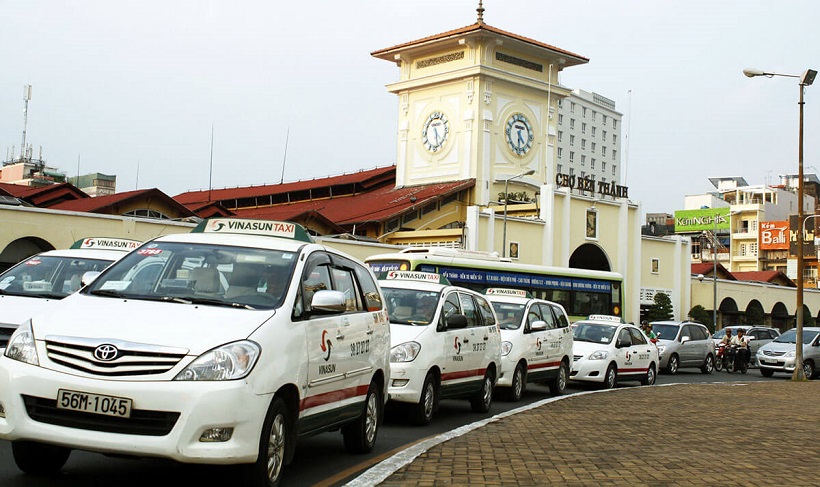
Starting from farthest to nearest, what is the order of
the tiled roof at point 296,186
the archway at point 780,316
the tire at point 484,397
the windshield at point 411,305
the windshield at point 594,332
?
the archway at point 780,316 → the tiled roof at point 296,186 → the windshield at point 594,332 → the tire at point 484,397 → the windshield at point 411,305

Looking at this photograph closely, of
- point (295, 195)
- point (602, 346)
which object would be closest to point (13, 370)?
point (602, 346)

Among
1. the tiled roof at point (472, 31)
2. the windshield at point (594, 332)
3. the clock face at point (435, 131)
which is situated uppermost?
the tiled roof at point (472, 31)

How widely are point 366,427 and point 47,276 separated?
595cm

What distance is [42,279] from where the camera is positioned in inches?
543

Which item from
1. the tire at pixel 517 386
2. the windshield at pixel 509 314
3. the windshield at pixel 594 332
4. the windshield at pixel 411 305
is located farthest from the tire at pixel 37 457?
the windshield at pixel 594 332

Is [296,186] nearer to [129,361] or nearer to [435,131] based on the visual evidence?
[435,131]

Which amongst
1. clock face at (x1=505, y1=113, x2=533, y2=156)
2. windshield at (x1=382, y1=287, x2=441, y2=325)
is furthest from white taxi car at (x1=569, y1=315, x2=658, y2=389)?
clock face at (x1=505, y1=113, x2=533, y2=156)

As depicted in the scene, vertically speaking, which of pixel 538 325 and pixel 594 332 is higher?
pixel 538 325

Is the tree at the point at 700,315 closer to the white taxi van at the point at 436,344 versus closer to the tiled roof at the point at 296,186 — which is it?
the tiled roof at the point at 296,186

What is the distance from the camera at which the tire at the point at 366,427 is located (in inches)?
393

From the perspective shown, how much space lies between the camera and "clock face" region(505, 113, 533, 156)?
64.4 m

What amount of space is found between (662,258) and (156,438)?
61.5 m

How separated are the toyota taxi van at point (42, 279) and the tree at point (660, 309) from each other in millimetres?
51459

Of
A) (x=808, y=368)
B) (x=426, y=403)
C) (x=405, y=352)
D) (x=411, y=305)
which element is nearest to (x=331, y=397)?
(x=405, y=352)
